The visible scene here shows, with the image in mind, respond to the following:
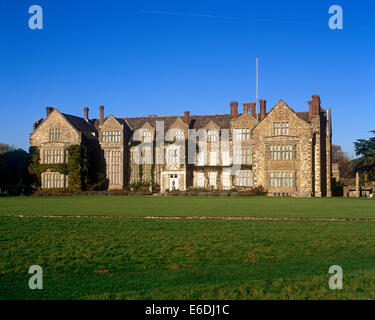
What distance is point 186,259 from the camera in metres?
10.8

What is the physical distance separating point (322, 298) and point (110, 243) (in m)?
6.84

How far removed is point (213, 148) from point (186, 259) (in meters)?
41.3

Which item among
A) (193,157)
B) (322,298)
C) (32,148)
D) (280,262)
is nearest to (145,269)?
(280,262)

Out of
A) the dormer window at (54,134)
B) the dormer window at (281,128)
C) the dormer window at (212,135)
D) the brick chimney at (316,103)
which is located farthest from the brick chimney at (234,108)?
the dormer window at (54,134)

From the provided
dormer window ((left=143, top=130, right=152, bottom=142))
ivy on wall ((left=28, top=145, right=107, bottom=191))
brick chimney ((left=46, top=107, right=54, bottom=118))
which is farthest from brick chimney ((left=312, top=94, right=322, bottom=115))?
brick chimney ((left=46, top=107, right=54, bottom=118))

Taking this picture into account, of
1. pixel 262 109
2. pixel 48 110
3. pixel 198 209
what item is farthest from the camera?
pixel 48 110

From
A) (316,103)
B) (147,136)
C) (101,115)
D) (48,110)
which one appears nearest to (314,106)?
(316,103)

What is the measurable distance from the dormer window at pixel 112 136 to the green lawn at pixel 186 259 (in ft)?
120

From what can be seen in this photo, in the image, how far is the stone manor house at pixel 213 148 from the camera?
47.6 meters

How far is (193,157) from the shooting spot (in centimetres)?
5206

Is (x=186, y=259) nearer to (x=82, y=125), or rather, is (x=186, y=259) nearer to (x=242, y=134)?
(x=242, y=134)

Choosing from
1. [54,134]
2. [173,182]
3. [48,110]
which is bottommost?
[173,182]
